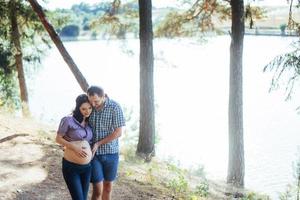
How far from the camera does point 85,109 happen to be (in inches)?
221

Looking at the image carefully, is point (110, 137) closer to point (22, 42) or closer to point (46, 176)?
point (46, 176)

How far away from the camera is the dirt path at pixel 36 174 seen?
8087mm

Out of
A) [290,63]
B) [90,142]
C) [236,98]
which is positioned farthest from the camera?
[236,98]

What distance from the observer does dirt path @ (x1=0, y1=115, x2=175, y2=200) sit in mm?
8087

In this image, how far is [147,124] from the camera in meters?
12.8

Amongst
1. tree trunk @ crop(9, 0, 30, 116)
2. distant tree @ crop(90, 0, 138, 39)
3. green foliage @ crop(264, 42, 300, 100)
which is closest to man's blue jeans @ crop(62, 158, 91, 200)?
green foliage @ crop(264, 42, 300, 100)

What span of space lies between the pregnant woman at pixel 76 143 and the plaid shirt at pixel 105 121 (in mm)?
151

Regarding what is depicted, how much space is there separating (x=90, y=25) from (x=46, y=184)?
6210 mm

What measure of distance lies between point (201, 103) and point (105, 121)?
128 feet

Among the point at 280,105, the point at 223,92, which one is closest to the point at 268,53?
the point at 223,92

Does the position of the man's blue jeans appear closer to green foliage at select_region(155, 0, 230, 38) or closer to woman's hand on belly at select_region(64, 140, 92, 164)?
woman's hand on belly at select_region(64, 140, 92, 164)

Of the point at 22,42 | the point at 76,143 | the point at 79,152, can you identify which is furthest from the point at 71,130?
the point at 22,42

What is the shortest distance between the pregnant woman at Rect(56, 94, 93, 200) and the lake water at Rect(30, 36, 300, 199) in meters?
6.48

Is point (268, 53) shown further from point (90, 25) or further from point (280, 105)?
point (90, 25)
